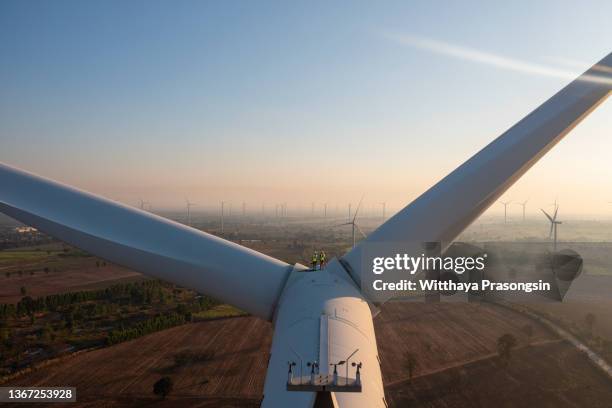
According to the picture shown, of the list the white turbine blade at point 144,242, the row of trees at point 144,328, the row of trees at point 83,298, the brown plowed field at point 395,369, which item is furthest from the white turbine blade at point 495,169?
the row of trees at point 83,298

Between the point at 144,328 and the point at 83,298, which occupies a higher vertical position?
the point at 144,328

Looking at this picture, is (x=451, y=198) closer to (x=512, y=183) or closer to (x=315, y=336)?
(x=512, y=183)

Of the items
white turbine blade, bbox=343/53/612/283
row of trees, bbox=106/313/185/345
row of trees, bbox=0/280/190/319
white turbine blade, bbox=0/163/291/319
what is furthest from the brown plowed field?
white turbine blade, bbox=343/53/612/283

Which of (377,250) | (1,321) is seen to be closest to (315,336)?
(377,250)

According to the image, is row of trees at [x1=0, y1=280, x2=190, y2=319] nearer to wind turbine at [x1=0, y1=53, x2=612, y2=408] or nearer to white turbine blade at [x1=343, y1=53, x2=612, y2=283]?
wind turbine at [x1=0, y1=53, x2=612, y2=408]

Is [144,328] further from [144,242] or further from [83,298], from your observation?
[144,242]

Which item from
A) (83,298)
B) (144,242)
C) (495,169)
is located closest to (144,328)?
(83,298)

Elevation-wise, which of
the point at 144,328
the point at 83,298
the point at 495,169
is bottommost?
the point at 83,298
